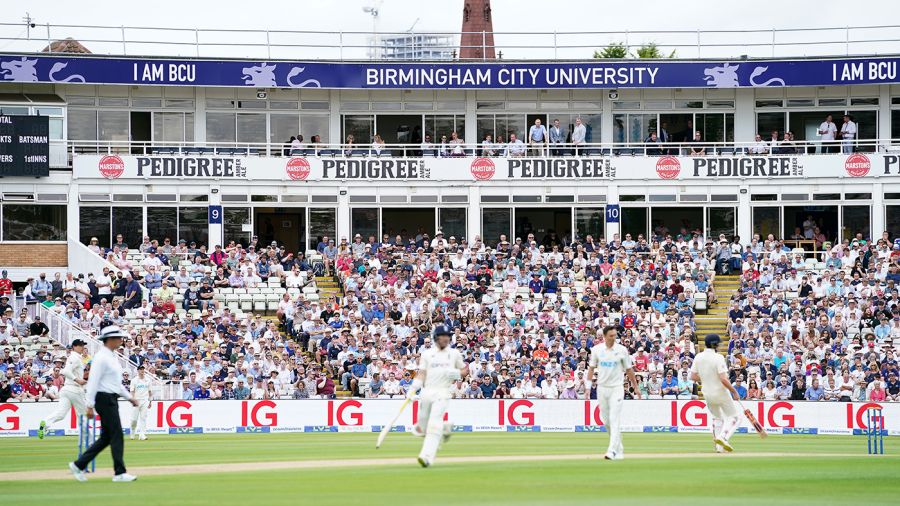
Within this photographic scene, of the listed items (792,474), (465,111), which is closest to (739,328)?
(465,111)

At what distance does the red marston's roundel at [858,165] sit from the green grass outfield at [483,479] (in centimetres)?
2357

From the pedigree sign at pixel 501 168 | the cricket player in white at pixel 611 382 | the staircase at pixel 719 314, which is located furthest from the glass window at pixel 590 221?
the cricket player in white at pixel 611 382

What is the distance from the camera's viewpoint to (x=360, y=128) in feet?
149

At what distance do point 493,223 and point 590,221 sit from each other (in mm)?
3210

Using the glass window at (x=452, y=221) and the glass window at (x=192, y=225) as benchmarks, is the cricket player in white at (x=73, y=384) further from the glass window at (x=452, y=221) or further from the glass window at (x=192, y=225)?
the glass window at (x=452, y=221)

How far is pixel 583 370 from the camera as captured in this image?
2961 centimetres

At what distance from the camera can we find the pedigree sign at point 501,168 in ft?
141

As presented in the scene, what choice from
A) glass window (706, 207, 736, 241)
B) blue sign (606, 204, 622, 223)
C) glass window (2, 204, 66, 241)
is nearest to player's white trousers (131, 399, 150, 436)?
glass window (2, 204, 66, 241)

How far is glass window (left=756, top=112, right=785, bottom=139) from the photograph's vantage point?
149 feet

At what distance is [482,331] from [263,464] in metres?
15.7

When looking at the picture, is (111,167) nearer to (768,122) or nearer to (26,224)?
(26,224)

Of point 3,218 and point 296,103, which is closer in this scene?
point 3,218

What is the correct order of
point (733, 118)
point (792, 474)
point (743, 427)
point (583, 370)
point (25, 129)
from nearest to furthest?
point (792, 474) → point (743, 427) → point (583, 370) → point (25, 129) → point (733, 118)

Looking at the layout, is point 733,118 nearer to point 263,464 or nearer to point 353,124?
point 353,124
